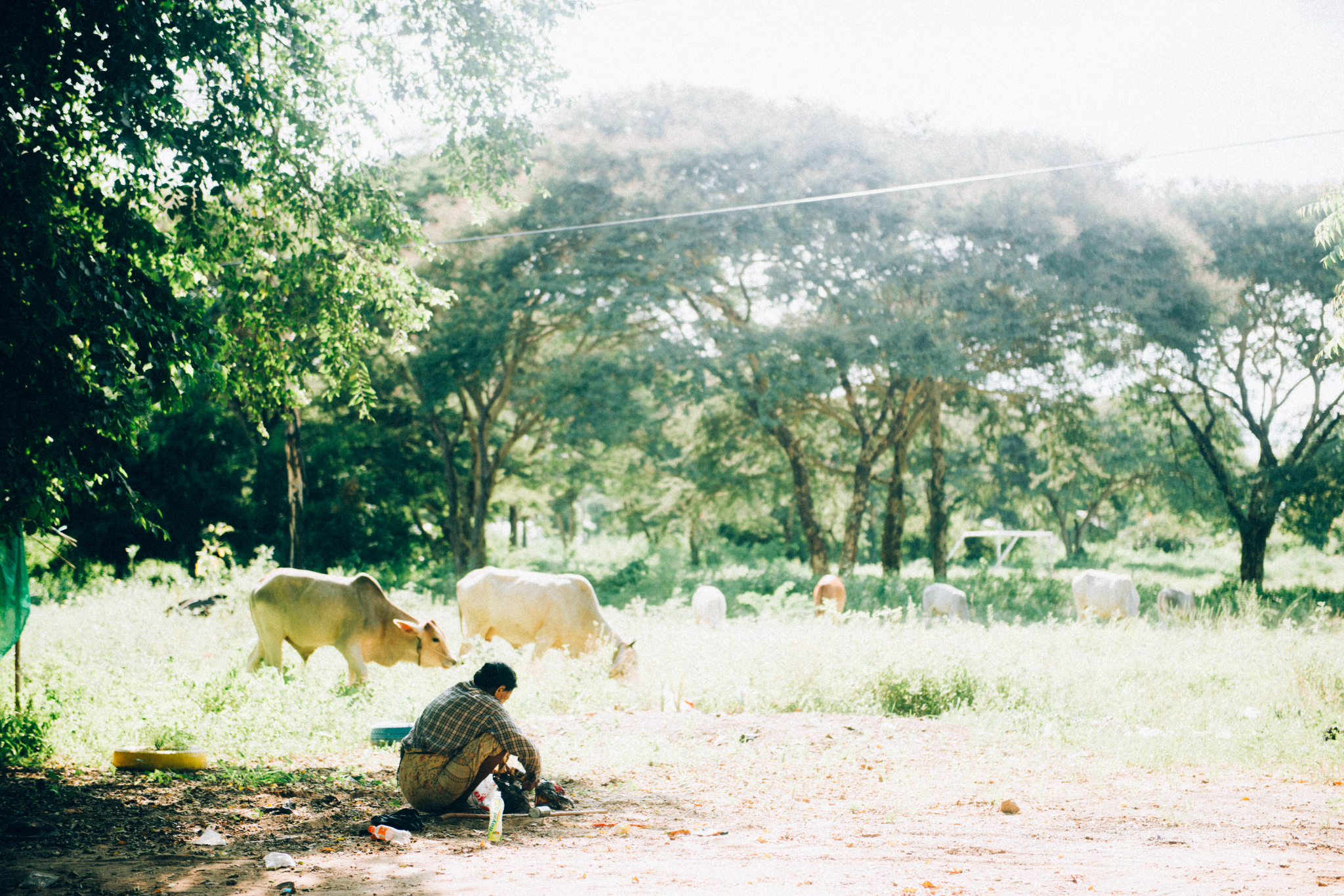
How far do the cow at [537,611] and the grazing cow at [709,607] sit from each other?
4667 mm

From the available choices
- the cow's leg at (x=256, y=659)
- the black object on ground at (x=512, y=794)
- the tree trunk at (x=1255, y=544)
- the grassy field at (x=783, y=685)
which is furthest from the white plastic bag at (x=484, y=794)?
the tree trunk at (x=1255, y=544)

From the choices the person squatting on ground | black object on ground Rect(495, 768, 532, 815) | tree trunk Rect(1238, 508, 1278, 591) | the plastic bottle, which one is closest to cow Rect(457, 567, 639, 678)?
black object on ground Rect(495, 768, 532, 815)

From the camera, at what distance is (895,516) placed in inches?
1096

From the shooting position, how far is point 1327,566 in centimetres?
3941

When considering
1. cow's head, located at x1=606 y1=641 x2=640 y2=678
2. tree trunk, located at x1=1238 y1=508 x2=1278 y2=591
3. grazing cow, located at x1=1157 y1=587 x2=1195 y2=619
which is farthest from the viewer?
tree trunk, located at x1=1238 y1=508 x2=1278 y2=591

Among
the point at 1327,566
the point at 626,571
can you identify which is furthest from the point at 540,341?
the point at 1327,566

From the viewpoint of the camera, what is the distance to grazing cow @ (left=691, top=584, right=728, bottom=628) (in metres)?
17.8

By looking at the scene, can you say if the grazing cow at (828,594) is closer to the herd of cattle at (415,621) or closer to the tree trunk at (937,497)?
the herd of cattle at (415,621)

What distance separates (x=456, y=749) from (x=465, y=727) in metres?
0.15

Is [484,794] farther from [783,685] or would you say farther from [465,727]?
[783,685]

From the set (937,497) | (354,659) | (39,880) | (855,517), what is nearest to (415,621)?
(354,659)

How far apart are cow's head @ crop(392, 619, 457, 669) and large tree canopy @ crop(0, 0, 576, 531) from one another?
265cm

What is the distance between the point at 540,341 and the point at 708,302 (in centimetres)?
517

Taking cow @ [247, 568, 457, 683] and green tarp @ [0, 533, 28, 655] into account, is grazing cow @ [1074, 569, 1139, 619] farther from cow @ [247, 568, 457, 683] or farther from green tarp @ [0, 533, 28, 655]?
green tarp @ [0, 533, 28, 655]
